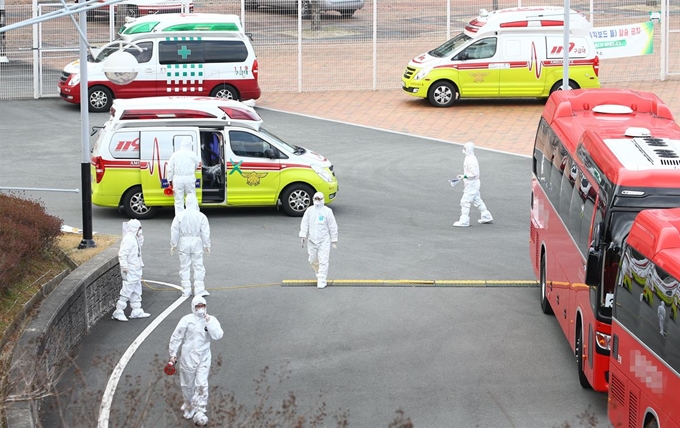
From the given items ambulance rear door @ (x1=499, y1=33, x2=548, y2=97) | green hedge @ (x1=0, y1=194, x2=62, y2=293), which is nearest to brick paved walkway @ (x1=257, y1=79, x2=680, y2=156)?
ambulance rear door @ (x1=499, y1=33, x2=548, y2=97)

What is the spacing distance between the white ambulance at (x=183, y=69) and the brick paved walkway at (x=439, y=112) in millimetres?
2068

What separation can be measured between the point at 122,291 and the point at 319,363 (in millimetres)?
3231

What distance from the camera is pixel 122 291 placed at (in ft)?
50.6

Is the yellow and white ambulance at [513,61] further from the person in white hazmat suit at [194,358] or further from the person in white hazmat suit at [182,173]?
the person in white hazmat suit at [194,358]

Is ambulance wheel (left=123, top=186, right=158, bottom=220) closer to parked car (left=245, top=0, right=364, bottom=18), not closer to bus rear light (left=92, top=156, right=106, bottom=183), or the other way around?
bus rear light (left=92, top=156, right=106, bottom=183)

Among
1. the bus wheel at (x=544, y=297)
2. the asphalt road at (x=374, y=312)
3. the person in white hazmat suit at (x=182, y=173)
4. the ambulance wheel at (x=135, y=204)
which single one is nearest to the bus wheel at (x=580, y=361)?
the asphalt road at (x=374, y=312)

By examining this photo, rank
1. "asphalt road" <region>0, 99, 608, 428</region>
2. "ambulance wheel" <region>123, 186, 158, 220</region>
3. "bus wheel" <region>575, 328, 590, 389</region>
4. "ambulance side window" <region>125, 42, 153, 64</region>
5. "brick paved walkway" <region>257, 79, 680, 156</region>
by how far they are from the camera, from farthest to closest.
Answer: "ambulance side window" <region>125, 42, 153, 64</region> → "brick paved walkway" <region>257, 79, 680, 156</region> → "ambulance wheel" <region>123, 186, 158, 220</region> → "bus wheel" <region>575, 328, 590, 389</region> → "asphalt road" <region>0, 99, 608, 428</region>

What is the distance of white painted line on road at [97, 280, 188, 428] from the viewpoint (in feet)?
38.9

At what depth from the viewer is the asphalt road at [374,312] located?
12625mm

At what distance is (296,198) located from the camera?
846 inches

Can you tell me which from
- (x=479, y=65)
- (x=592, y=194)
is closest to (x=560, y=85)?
(x=479, y=65)

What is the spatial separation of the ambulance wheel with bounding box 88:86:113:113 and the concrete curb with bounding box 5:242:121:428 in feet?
42.0

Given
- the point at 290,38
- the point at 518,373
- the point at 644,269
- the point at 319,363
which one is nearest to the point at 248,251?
the point at 319,363

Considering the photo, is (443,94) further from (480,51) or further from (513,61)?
(513,61)
